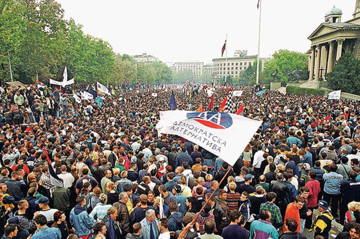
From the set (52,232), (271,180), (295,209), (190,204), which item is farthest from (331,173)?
(52,232)

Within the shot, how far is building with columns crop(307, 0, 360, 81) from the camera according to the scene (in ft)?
153

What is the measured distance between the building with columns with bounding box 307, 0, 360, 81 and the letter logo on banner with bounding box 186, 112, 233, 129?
49.3 m

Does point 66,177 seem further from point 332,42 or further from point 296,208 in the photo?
point 332,42

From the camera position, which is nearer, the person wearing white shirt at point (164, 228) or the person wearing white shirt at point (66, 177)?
the person wearing white shirt at point (164, 228)

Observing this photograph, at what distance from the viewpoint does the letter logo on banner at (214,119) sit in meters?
5.35

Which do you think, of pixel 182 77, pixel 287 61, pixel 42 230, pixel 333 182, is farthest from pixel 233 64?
pixel 42 230

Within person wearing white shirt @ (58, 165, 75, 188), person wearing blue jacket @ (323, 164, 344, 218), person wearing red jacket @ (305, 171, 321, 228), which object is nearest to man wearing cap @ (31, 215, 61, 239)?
person wearing white shirt @ (58, 165, 75, 188)

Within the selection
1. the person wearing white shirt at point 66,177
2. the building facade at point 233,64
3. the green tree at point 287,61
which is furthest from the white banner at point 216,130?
the building facade at point 233,64

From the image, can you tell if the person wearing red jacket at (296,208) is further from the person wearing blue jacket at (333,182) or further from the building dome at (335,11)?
the building dome at (335,11)

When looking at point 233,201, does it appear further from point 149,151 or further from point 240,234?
point 149,151

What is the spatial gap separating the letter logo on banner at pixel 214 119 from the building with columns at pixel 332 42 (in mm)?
49303

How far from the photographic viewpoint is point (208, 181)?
20.9ft

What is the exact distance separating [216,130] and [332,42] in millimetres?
56746

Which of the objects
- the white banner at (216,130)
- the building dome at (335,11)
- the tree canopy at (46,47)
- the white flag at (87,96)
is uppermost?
the building dome at (335,11)
